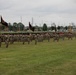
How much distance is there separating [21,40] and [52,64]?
90.7ft

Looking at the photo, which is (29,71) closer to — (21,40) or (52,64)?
(52,64)

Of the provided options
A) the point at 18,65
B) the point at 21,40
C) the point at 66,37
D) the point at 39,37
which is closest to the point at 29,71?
the point at 18,65

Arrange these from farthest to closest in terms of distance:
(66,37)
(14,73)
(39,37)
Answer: (66,37) < (39,37) < (14,73)

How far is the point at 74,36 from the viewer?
262 ft

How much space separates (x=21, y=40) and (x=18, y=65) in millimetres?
27948

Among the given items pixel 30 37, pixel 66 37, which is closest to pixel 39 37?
pixel 30 37

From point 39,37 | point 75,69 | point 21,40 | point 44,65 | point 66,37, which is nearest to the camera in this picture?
point 75,69

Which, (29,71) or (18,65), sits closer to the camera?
(29,71)

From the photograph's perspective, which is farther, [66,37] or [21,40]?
[66,37]

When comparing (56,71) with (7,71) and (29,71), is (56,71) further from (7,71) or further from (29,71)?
(7,71)

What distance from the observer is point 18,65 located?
18.8 meters

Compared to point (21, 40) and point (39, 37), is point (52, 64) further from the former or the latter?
point (39, 37)

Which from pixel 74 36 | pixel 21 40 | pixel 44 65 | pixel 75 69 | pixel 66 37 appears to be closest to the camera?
pixel 75 69

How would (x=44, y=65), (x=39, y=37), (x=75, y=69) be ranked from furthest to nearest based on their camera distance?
(x=39, y=37) → (x=44, y=65) → (x=75, y=69)
